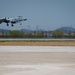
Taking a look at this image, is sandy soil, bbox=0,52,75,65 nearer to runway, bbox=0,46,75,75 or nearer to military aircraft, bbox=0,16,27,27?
runway, bbox=0,46,75,75

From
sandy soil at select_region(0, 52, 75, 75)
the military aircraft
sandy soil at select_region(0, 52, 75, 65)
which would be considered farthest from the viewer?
the military aircraft

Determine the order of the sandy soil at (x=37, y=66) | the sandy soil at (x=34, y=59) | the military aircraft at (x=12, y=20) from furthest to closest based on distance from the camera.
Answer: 1. the military aircraft at (x=12, y=20)
2. the sandy soil at (x=34, y=59)
3. the sandy soil at (x=37, y=66)

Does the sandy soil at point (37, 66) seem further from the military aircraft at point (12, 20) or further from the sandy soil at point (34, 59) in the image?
the military aircraft at point (12, 20)

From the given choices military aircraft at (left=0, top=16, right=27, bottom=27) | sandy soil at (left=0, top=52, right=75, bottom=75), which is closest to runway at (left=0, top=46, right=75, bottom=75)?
sandy soil at (left=0, top=52, right=75, bottom=75)

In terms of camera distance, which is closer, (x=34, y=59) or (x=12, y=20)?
(x=34, y=59)

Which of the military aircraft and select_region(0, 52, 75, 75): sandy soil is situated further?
the military aircraft

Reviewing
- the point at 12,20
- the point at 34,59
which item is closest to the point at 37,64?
the point at 34,59

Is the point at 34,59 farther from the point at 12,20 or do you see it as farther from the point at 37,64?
the point at 12,20

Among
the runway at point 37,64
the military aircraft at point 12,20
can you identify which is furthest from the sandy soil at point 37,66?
the military aircraft at point 12,20

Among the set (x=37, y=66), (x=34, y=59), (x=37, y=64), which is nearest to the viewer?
(x=37, y=66)

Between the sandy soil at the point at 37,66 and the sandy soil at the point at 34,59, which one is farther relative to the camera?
the sandy soil at the point at 34,59

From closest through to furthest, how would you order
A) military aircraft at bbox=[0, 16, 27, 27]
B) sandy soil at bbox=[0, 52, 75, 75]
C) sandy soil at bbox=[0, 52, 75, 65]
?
sandy soil at bbox=[0, 52, 75, 75]
sandy soil at bbox=[0, 52, 75, 65]
military aircraft at bbox=[0, 16, 27, 27]

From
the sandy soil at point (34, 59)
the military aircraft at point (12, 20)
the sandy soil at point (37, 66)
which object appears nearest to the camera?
the sandy soil at point (37, 66)

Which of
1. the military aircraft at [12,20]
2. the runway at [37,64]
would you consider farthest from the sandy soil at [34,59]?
the military aircraft at [12,20]
